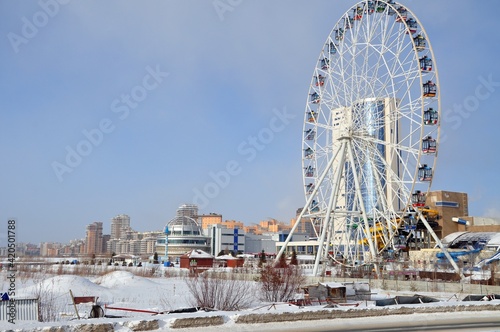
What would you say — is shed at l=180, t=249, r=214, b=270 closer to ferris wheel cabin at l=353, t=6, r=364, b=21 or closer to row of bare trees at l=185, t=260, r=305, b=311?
row of bare trees at l=185, t=260, r=305, b=311

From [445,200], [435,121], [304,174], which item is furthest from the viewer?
[445,200]

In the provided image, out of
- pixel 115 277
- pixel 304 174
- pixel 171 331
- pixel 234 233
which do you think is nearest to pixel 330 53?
pixel 304 174

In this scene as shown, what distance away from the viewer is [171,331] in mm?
14727

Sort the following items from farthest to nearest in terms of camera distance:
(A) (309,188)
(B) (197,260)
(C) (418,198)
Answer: (B) (197,260) → (A) (309,188) → (C) (418,198)

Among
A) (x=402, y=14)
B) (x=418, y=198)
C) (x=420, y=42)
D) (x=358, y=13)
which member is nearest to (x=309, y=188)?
(x=418, y=198)

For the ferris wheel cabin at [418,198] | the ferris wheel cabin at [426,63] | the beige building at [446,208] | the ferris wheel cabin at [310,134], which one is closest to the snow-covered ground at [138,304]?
the ferris wheel cabin at [418,198]

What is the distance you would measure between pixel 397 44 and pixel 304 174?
15.5 metres

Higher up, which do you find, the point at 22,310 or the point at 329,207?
the point at 329,207

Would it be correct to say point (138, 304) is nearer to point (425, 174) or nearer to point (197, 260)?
point (425, 174)

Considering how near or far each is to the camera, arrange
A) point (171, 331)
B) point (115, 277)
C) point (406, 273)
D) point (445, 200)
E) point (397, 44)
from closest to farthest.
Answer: point (171, 331) → point (397, 44) → point (406, 273) → point (115, 277) → point (445, 200)

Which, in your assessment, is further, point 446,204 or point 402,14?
point 446,204

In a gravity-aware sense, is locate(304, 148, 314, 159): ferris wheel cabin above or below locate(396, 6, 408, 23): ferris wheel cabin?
below

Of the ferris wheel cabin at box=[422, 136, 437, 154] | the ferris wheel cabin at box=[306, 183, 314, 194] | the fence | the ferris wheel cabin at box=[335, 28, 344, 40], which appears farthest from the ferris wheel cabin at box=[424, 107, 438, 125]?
the fence

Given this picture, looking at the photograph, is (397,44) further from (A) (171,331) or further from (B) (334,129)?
(A) (171,331)
